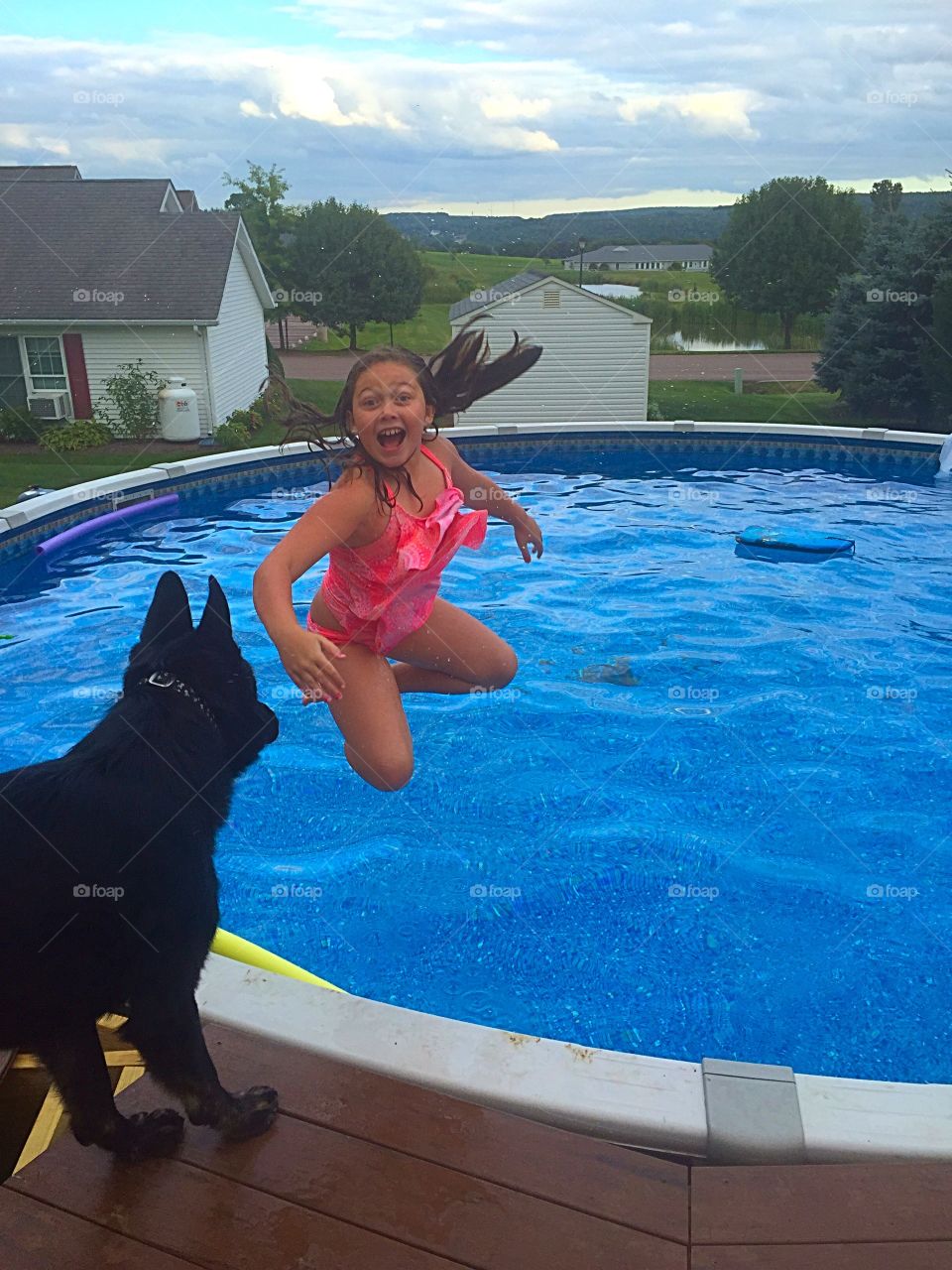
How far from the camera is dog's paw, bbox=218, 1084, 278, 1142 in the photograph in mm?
2211

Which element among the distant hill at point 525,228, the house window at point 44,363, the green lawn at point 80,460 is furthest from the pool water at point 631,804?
the distant hill at point 525,228

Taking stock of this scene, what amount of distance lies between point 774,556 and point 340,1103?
8363 millimetres

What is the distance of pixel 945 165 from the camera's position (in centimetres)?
1784

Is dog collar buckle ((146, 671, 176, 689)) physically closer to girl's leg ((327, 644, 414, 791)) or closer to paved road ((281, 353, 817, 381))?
girl's leg ((327, 644, 414, 791))

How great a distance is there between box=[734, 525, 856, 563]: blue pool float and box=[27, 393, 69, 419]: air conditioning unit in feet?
45.9

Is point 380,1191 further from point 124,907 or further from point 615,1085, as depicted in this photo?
point 124,907

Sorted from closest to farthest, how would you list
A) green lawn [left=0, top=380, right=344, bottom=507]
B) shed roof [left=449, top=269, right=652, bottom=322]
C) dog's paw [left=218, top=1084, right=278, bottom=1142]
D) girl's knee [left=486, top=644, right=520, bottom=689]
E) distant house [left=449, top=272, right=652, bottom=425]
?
1. dog's paw [left=218, top=1084, right=278, bottom=1142]
2. girl's knee [left=486, top=644, right=520, bottom=689]
3. green lawn [left=0, top=380, right=344, bottom=507]
4. shed roof [left=449, top=269, right=652, bottom=322]
5. distant house [left=449, top=272, right=652, bottom=425]

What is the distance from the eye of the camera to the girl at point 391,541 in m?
3.38

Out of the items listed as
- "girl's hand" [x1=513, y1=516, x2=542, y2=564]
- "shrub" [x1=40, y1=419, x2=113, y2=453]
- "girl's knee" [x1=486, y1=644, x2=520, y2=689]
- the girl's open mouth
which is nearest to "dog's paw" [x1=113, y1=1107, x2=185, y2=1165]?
the girl's open mouth

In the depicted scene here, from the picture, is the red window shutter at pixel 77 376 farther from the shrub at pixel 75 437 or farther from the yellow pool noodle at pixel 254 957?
the yellow pool noodle at pixel 254 957

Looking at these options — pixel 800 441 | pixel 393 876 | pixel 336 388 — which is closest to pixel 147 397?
pixel 336 388

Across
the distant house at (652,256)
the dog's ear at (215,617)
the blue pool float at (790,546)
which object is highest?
the distant house at (652,256)

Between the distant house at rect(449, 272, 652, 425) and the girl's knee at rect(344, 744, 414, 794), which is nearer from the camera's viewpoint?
the girl's knee at rect(344, 744, 414, 794)

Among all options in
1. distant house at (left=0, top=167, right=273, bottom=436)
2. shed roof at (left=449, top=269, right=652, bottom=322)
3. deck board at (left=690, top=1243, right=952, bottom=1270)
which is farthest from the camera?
shed roof at (left=449, top=269, right=652, bottom=322)
